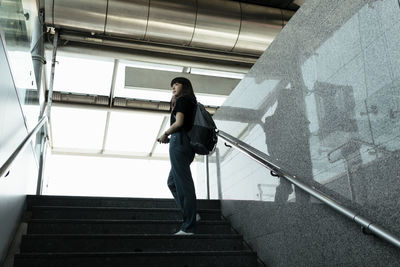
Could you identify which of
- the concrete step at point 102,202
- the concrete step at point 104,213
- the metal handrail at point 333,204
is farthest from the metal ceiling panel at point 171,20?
the metal handrail at point 333,204

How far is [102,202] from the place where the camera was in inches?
156

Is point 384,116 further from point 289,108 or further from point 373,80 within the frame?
point 289,108

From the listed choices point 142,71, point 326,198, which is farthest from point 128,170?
point 326,198

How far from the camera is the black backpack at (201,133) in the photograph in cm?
344

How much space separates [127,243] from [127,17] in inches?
129

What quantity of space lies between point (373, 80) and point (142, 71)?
17.7 feet

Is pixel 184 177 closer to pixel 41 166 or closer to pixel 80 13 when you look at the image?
pixel 41 166

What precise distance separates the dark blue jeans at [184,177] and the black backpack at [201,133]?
0.07 metres

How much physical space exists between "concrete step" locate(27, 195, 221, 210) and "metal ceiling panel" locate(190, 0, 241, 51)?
8.12 feet

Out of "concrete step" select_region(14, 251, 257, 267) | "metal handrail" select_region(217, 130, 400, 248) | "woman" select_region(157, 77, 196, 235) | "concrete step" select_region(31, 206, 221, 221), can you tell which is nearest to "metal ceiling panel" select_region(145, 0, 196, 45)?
"woman" select_region(157, 77, 196, 235)

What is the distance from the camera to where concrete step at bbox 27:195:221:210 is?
378 centimetres

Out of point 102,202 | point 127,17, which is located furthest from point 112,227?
point 127,17

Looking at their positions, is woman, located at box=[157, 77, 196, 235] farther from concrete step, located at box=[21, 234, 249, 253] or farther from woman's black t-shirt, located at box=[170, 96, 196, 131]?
concrete step, located at box=[21, 234, 249, 253]

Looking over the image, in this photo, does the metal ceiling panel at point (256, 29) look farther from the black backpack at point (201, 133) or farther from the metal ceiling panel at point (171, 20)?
the black backpack at point (201, 133)
